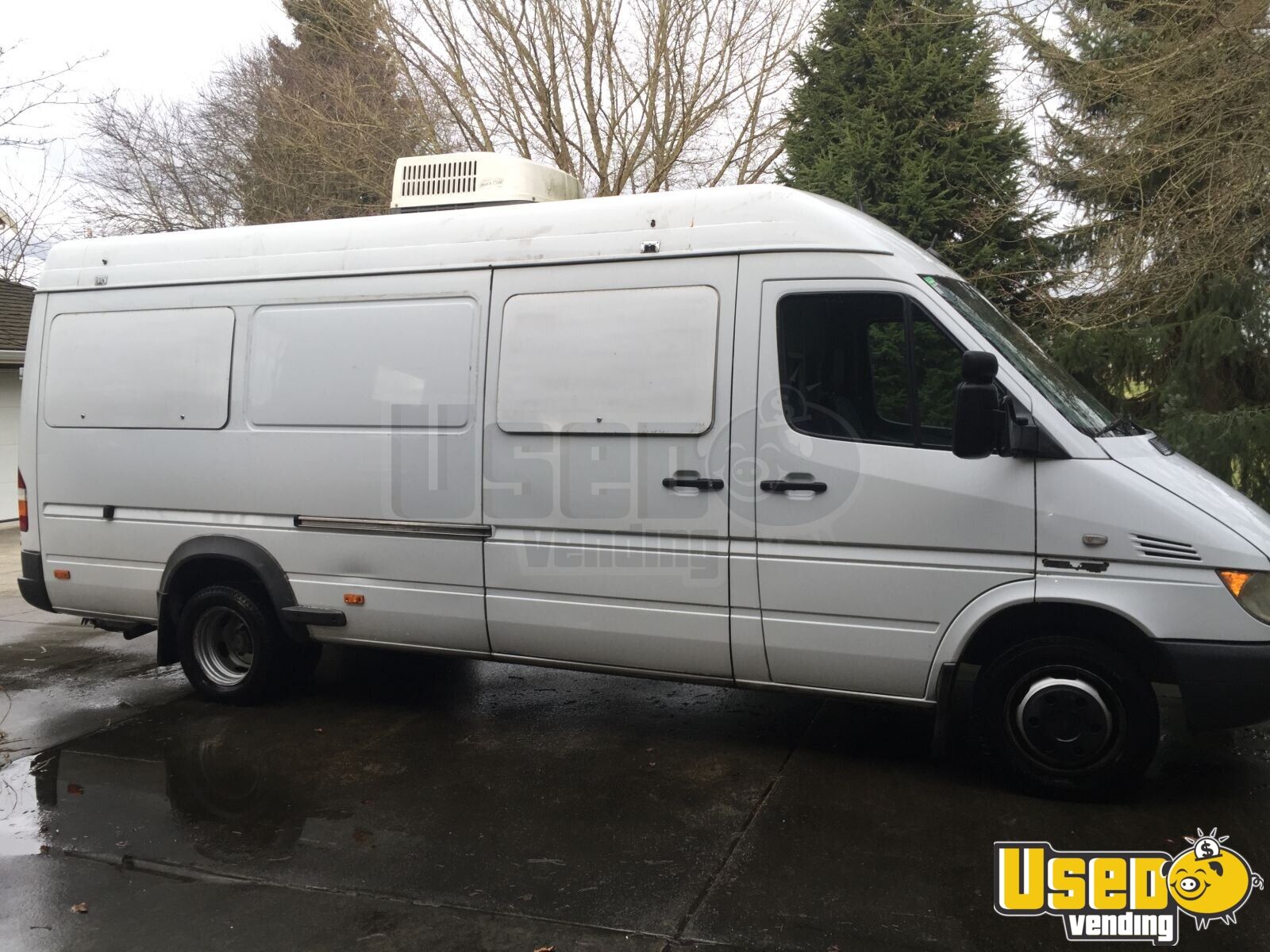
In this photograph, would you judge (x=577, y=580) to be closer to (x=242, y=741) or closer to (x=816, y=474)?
(x=816, y=474)

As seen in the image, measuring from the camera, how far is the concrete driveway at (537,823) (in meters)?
3.57

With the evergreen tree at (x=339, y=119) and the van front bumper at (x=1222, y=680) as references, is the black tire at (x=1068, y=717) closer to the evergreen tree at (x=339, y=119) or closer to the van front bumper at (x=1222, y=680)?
the van front bumper at (x=1222, y=680)

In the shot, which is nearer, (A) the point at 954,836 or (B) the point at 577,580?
(A) the point at 954,836

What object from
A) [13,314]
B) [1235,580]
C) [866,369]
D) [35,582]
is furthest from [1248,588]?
[13,314]

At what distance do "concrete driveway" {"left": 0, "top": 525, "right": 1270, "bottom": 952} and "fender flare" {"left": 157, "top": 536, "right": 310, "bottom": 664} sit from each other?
0.59 meters

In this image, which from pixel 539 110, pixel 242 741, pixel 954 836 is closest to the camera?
pixel 954 836

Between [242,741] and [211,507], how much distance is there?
134cm

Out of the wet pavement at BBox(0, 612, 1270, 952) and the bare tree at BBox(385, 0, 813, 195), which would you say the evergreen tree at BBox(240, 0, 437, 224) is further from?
the wet pavement at BBox(0, 612, 1270, 952)

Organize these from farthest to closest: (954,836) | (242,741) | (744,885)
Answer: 1. (242,741)
2. (954,836)
3. (744,885)

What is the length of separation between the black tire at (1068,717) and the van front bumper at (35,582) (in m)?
5.46

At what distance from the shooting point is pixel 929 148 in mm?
11047

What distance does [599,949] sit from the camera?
3.39 meters

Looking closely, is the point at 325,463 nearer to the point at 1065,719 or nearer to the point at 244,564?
the point at 244,564

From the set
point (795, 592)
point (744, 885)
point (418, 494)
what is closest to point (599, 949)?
point (744, 885)
